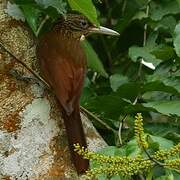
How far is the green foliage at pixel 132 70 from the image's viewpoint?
2686 mm

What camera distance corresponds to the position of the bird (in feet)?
8.95

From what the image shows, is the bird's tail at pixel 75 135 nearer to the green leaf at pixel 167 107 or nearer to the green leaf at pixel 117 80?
the green leaf at pixel 167 107

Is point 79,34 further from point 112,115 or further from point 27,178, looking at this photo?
point 27,178

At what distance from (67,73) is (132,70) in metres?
0.90

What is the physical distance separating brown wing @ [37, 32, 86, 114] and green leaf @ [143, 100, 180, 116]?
0.35m

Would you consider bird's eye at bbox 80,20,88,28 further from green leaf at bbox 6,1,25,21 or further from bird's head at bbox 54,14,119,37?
green leaf at bbox 6,1,25,21

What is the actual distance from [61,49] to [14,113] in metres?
0.63

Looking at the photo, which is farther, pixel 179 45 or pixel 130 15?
pixel 130 15

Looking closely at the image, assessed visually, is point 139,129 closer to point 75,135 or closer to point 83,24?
point 75,135

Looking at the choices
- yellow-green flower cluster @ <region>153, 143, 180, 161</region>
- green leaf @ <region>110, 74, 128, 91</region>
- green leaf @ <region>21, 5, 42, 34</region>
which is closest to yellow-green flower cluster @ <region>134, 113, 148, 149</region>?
yellow-green flower cluster @ <region>153, 143, 180, 161</region>

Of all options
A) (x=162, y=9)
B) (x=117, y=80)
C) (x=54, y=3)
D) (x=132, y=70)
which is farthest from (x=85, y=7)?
(x=132, y=70)

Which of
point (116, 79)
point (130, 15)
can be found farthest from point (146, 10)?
point (116, 79)

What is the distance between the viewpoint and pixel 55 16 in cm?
321

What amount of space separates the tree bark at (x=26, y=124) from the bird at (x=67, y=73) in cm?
4
